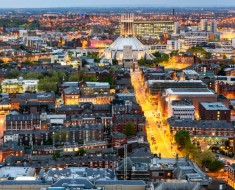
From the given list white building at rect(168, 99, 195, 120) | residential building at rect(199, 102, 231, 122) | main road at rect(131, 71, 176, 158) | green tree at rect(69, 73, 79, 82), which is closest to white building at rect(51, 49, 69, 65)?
green tree at rect(69, 73, 79, 82)

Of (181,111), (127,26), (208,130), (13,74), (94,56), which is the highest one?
(127,26)

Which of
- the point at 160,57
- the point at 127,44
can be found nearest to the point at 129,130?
the point at 160,57

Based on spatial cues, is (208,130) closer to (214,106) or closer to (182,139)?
(182,139)

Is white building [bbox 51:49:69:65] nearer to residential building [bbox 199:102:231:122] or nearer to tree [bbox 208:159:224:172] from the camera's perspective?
residential building [bbox 199:102:231:122]

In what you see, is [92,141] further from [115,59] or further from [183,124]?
[115,59]

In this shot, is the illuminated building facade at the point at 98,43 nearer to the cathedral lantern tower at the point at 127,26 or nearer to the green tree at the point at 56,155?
the cathedral lantern tower at the point at 127,26

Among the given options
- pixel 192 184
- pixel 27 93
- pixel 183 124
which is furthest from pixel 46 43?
pixel 192 184

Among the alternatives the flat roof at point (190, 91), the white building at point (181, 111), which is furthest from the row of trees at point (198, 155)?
the flat roof at point (190, 91)
